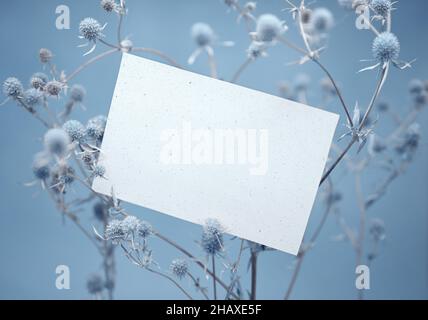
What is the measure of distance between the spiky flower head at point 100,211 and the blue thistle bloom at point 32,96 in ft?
0.69

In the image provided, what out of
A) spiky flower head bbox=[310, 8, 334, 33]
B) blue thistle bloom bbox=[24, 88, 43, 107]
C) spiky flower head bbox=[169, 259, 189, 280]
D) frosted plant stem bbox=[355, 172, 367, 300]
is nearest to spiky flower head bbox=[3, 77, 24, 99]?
blue thistle bloom bbox=[24, 88, 43, 107]

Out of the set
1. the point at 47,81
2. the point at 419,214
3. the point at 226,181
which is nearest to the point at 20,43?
the point at 47,81

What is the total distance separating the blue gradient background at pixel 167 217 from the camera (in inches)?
37.2

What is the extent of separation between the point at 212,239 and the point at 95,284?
1.02 ft

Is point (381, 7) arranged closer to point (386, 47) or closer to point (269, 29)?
point (386, 47)

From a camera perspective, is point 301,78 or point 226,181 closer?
point 226,181

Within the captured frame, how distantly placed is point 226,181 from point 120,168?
17cm

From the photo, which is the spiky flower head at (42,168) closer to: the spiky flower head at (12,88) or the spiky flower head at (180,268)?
the spiky flower head at (12,88)

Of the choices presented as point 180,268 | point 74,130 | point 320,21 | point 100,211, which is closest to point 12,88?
point 74,130

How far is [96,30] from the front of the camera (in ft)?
2.44

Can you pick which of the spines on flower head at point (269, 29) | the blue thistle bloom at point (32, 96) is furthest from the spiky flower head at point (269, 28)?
the blue thistle bloom at point (32, 96)

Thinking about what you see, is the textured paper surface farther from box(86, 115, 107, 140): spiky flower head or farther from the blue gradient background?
the blue gradient background

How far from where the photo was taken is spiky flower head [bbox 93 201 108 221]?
85 centimetres

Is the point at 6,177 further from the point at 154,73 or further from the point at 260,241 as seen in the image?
the point at 260,241
